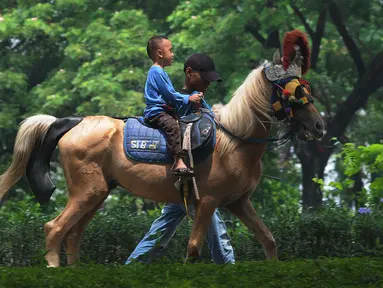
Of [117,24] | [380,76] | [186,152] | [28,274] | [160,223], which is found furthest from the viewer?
[380,76]

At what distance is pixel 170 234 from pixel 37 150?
60.0 inches

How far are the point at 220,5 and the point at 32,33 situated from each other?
4349 mm

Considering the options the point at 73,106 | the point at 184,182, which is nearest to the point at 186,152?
the point at 184,182

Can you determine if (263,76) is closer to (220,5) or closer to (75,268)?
(75,268)

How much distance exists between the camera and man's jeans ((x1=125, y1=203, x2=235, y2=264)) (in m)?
8.77

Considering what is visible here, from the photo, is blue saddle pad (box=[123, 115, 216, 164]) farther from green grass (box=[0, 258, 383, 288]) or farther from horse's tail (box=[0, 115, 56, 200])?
green grass (box=[0, 258, 383, 288])

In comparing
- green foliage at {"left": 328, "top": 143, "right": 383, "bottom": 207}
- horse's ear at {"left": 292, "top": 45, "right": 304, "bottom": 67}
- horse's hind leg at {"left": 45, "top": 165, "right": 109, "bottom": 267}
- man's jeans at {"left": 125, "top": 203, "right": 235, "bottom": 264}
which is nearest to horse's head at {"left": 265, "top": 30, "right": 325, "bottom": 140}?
horse's ear at {"left": 292, "top": 45, "right": 304, "bottom": 67}

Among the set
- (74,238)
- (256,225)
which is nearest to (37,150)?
(74,238)

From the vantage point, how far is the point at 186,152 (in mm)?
8219

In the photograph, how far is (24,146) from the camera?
8977 mm

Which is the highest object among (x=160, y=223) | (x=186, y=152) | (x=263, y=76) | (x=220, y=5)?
(x=220, y=5)

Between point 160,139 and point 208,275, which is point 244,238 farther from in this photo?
point 208,275

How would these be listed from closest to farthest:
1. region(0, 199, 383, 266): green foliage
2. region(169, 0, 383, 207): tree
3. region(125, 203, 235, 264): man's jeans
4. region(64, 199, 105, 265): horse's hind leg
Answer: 1. region(125, 203, 235, 264): man's jeans
2. region(64, 199, 105, 265): horse's hind leg
3. region(0, 199, 383, 266): green foliage
4. region(169, 0, 383, 207): tree

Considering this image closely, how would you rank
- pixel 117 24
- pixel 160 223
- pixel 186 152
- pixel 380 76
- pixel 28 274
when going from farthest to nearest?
pixel 380 76, pixel 117 24, pixel 160 223, pixel 186 152, pixel 28 274
